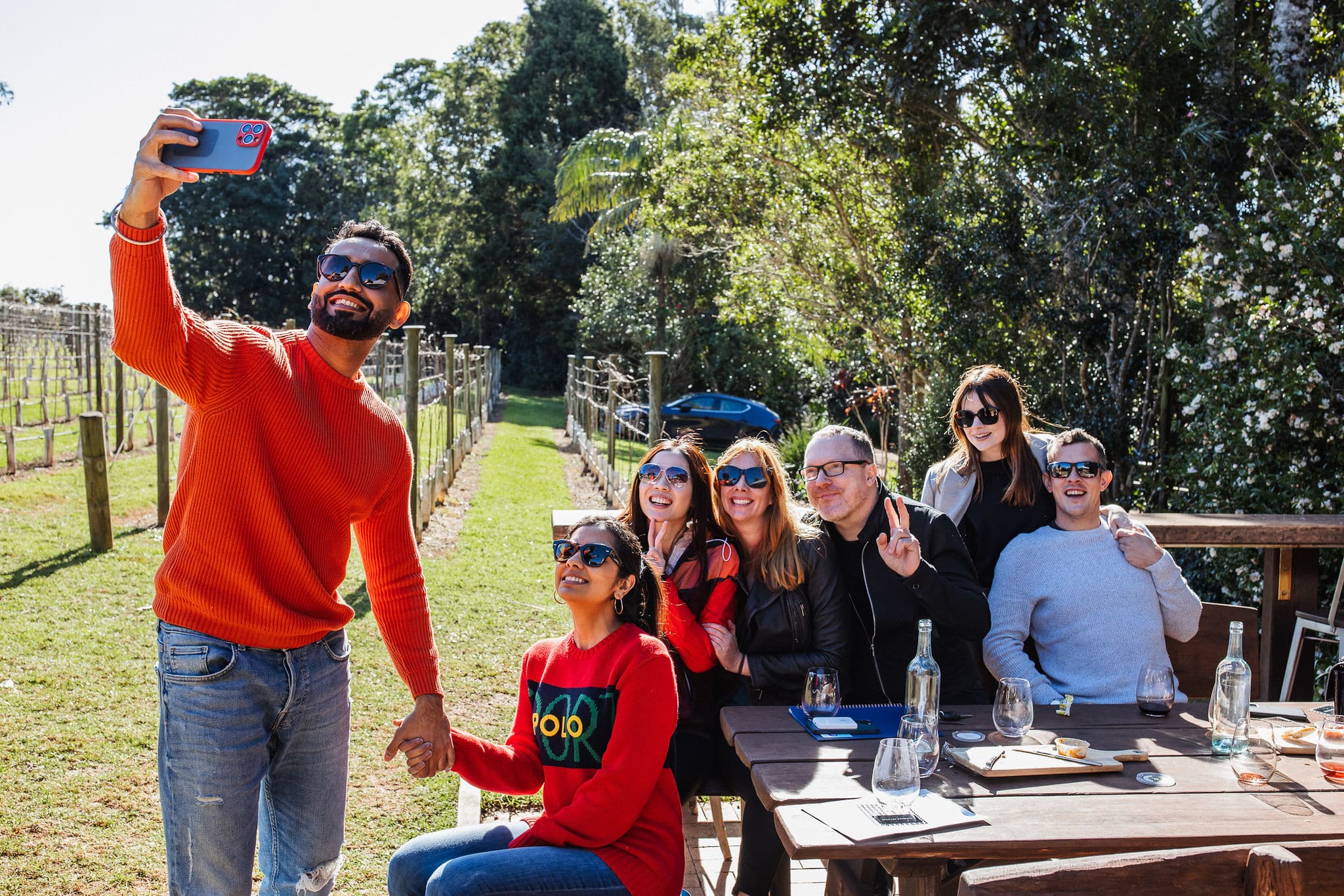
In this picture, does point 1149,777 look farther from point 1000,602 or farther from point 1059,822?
point 1000,602

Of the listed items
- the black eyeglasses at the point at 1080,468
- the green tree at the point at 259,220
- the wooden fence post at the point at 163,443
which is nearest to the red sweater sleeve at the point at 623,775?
the black eyeglasses at the point at 1080,468

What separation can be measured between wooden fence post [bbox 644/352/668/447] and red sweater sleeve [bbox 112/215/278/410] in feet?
17.6

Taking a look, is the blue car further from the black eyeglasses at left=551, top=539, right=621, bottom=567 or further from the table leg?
the table leg

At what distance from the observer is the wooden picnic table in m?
2.12

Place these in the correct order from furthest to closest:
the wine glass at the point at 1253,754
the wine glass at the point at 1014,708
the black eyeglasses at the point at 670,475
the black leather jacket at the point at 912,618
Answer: the black eyeglasses at the point at 670,475, the black leather jacket at the point at 912,618, the wine glass at the point at 1014,708, the wine glass at the point at 1253,754

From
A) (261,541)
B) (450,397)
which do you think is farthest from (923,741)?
(450,397)

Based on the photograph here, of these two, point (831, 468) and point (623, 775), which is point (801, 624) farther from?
point (623, 775)

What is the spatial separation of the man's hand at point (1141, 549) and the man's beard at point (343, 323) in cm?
254

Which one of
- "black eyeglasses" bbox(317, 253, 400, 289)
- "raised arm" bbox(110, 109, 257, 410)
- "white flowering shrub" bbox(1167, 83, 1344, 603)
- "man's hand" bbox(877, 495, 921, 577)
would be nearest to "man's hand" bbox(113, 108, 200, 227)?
"raised arm" bbox(110, 109, 257, 410)

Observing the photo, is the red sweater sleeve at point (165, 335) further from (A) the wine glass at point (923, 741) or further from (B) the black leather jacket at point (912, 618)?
(B) the black leather jacket at point (912, 618)

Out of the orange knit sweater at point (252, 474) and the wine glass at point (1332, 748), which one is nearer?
the orange knit sweater at point (252, 474)

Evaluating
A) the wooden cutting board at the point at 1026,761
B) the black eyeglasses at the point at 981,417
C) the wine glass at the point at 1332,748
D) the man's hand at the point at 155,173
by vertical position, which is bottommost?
the wooden cutting board at the point at 1026,761

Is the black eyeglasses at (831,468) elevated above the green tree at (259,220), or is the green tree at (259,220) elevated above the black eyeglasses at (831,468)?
the green tree at (259,220)

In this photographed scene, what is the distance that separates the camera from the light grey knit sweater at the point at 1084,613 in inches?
134
